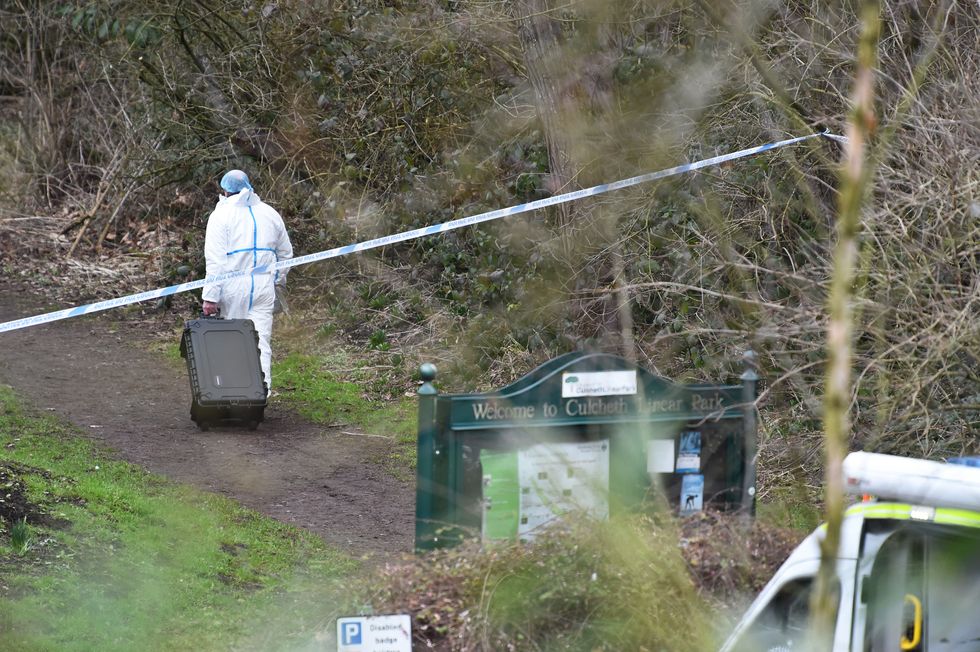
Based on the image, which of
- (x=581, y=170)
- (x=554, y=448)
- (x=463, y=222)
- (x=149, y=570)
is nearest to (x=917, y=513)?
(x=554, y=448)

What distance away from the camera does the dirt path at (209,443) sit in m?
8.11

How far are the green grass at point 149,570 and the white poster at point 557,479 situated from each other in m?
1.05

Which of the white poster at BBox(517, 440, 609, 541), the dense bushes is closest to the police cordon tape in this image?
the dense bushes

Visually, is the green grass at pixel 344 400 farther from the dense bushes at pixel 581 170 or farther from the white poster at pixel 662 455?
the white poster at pixel 662 455

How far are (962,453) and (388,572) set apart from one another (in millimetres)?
3069

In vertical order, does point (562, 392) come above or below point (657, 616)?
above

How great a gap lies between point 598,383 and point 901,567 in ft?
6.37

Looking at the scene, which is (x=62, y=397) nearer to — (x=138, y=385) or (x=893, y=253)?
(x=138, y=385)

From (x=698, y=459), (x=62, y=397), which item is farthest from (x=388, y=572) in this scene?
(x=62, y=397)

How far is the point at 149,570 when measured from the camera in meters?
6.59

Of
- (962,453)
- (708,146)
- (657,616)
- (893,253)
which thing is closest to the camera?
(657,616)

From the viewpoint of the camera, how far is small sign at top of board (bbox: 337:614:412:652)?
4246mm

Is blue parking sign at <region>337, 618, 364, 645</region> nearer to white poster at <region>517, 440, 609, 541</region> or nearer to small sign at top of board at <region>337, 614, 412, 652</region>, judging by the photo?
small sign at top of board at <region>337, 614, 412, 652</region>

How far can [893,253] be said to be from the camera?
5.94m
